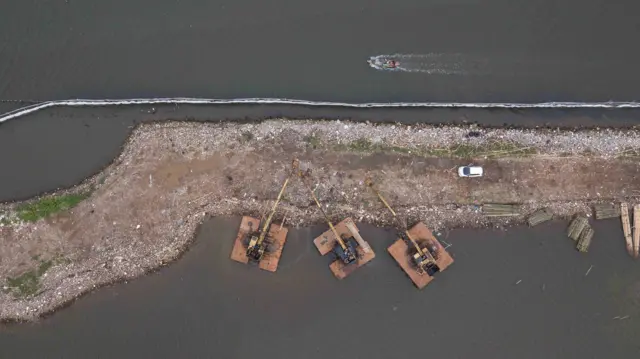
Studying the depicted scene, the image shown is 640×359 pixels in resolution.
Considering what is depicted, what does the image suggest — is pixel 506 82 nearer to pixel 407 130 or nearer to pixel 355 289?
pixel 407 130

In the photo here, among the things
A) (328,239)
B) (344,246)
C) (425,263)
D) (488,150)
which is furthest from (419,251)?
(488,150)

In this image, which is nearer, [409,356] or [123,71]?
[409,356]

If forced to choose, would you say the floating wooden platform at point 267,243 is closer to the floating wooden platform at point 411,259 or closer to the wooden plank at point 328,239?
the wooden plank at point 328,239

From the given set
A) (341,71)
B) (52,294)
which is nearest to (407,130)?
(341,71)

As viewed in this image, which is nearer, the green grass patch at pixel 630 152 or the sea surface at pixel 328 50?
the green grass patch at pixel 630 152

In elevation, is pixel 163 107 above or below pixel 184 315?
above

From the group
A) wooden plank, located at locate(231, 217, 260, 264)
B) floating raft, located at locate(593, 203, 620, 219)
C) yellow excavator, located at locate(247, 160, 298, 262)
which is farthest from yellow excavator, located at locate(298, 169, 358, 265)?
floating raft, located at locate(593, 203, 620, 219)

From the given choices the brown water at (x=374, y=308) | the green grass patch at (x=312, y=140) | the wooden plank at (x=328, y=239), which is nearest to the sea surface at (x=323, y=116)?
the brown water at (x=374, y=308)
